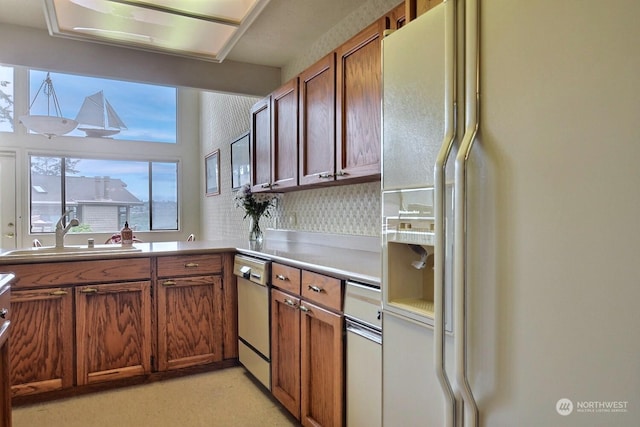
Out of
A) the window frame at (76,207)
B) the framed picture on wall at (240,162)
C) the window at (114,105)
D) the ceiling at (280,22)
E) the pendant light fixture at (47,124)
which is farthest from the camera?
the window at (114,105)

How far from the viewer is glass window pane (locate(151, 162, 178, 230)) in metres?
7.13

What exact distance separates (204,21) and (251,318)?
75.4 inches

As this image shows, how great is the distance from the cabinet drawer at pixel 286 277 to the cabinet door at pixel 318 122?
57 cm

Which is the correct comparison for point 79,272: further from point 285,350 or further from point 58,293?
point 285,350

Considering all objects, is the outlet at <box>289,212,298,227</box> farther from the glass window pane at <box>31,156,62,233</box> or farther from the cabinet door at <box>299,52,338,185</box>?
the glass window pane at <box>31,156,62,233</box>

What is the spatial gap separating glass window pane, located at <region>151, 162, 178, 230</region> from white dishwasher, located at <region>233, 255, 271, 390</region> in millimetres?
4589

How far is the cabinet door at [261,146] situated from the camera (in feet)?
10.4

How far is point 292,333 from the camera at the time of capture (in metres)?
2.19

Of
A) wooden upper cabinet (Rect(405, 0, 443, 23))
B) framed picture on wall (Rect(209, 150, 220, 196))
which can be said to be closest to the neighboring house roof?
framed picture on wall (Rect(209, 150, 220, 196))

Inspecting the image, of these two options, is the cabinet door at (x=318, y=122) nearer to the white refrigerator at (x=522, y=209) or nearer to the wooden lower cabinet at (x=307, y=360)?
the wooden lower cabinet at (x=307, y=360)

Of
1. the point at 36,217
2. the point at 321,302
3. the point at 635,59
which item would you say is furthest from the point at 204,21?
the point at 36,217

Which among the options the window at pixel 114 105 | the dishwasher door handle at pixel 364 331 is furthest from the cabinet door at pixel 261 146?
the window at pixel 114 105

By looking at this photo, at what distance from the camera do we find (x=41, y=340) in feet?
8.25

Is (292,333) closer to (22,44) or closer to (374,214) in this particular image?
(374,214)
